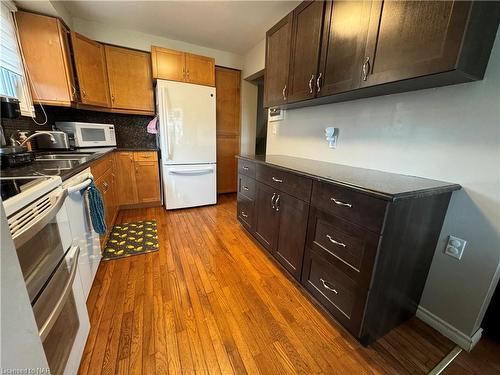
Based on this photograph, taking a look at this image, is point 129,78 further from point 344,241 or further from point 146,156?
point 344,241

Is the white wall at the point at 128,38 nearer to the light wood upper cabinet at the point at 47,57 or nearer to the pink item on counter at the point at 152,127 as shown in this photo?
the light wood upper cabinet at the point at 47,57

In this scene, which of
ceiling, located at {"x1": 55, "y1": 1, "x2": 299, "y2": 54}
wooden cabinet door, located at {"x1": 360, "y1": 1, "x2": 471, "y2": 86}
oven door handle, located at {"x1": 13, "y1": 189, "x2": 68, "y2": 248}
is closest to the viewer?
oven door handle, located at {"x1": 13, "y1": 189, "x2": 68, "y2": 248}

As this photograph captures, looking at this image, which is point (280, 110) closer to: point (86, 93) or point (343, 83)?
point (343, 83)

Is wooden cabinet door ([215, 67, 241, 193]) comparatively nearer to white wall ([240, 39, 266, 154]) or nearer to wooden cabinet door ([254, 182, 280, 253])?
white wall ([240, 39, 266, 154])

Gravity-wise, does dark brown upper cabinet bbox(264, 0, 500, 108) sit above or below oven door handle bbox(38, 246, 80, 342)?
above

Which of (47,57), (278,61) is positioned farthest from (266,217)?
(47,57)

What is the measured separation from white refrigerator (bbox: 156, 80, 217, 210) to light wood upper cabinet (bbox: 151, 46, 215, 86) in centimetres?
12

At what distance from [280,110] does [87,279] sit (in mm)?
2432

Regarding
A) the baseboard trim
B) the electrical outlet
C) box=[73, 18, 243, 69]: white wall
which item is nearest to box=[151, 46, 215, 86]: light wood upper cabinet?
box=[73, 18, 243, 69]: white wall

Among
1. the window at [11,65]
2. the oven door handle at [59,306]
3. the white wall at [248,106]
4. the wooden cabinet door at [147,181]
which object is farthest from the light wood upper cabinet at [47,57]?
the white wall at [248,106]

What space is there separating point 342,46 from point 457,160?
0.96 metres

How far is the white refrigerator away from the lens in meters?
2.75

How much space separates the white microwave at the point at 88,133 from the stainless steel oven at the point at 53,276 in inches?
73.3

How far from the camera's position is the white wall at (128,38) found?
2596mm
